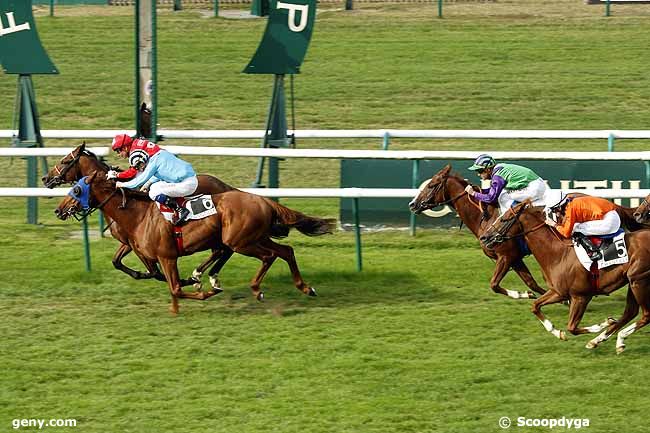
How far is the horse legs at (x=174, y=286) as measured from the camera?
10.0 m

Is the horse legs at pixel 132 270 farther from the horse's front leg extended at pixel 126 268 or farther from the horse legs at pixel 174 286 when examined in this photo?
the horse legs at pixel 174 286

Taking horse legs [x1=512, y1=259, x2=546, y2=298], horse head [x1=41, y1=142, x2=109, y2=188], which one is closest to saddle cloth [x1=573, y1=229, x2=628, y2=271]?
horse legs [x1=512, y1=259, x2=546, y2=298]

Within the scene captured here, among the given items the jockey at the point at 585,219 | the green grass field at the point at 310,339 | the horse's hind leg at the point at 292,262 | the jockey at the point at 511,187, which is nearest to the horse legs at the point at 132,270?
the green grass field at the point at 310,339

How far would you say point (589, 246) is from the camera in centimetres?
914

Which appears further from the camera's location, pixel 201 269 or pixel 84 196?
pixel 201 269

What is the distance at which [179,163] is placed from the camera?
10.2 m

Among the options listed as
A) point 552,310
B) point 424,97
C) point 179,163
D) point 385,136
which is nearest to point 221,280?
point 179,163

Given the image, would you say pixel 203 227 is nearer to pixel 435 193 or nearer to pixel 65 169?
pixel 65 169

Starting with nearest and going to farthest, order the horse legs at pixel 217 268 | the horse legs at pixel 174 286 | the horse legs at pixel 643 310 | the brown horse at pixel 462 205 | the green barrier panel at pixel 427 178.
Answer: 1. the horse legs at pixel 643 310
2. the horse legs at pixel 174 286
3. the brown horse at pixel 462 205
4. the horse legs at pixel 217 268
5. the green barrier panel at pixel 427 178

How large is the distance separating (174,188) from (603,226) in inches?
128

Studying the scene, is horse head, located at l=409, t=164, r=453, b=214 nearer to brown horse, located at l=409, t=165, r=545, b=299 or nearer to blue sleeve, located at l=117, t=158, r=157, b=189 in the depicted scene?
brown horse, located at l=409, t=165, r=545, b=299

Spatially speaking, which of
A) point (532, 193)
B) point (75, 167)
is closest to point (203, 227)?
point (75, 167)

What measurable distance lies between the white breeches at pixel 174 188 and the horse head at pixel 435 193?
191 cm

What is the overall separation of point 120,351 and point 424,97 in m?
12.0
